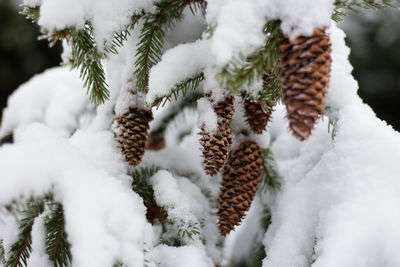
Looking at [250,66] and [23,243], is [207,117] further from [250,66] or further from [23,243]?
[23,243]

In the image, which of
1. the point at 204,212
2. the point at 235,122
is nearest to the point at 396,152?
the point at 235,122

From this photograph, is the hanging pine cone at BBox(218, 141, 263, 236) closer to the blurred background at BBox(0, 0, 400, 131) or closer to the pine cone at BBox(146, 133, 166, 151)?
the pine cone at BBox(146, 133, 166, 151)

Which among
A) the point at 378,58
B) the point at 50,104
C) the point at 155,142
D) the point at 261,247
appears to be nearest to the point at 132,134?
the point at 155,142

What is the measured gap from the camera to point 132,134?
0.88 m

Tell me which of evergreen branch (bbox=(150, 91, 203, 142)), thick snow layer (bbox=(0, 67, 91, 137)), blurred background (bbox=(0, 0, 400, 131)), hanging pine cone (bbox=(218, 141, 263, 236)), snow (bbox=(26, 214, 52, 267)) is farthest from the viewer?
blurred background (bbox=(0, 0, 400, 131))

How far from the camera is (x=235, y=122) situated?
3.26ft

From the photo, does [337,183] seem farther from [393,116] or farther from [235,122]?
[393,116]

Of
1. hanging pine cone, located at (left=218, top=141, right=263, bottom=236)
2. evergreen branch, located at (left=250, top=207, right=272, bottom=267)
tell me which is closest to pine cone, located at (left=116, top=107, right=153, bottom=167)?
hanging pine cone, located at (left=218, top=141, right=263, bottom=236)

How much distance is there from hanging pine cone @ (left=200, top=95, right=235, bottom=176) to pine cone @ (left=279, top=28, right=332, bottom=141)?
0.20 metres

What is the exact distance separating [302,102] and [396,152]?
37cm

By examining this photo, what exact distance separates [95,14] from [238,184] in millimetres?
580

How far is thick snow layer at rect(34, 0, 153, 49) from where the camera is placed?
0.67m

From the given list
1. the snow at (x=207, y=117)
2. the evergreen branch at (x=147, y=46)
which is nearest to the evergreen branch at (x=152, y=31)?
the evergreen branch at (x=147, y=46)

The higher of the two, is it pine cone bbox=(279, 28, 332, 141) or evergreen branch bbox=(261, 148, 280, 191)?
pine cone bbox=(279, 28, 332, 141)
